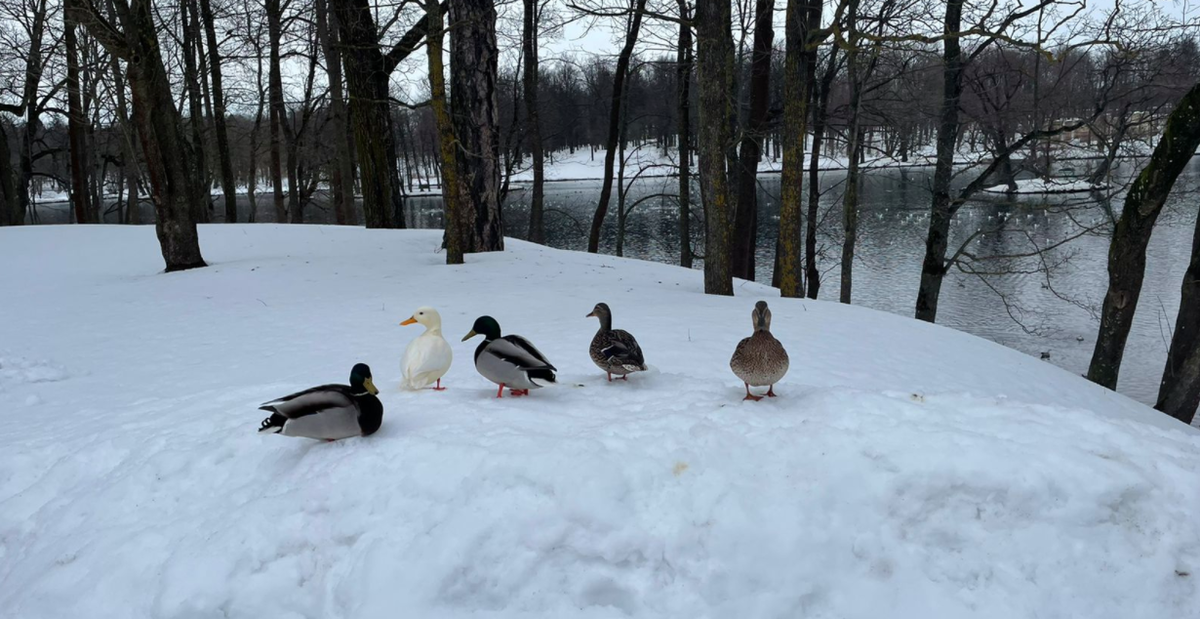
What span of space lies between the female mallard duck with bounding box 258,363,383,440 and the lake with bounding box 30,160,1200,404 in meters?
5.92

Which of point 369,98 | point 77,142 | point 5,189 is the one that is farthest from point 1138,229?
point 5,189

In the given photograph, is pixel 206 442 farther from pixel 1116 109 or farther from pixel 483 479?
pixel 1116 109

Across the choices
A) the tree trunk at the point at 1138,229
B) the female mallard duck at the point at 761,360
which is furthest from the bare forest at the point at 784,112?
the female mallard duck at the point at 761,360

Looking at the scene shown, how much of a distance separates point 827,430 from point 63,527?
14.9 feet

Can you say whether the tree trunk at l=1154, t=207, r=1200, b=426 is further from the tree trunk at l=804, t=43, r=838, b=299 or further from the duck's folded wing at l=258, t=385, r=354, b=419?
the duck's folded wing at l=258, t=385, r=354, b=419

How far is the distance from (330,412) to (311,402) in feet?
0.40

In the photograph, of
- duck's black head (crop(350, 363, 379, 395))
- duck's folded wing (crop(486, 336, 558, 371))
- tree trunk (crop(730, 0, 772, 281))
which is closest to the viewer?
duck's black head (crop(350, 363, 379, 395))

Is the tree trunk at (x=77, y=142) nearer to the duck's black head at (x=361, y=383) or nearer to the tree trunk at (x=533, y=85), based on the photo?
the tree trunk at (x=533, y=85)

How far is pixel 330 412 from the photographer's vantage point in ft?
13.0

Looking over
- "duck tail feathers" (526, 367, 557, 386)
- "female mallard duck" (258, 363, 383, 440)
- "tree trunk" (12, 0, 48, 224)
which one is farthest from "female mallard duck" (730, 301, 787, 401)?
"tree trunk" (12, 0, 48, 224)

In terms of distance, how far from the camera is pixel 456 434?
409cm

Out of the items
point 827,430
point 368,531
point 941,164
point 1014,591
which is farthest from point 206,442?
point 941,164

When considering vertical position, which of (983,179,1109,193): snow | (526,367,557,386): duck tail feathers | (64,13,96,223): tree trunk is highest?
(64,13,96,223): tree trunk

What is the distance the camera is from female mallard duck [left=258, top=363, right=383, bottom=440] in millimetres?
3910
